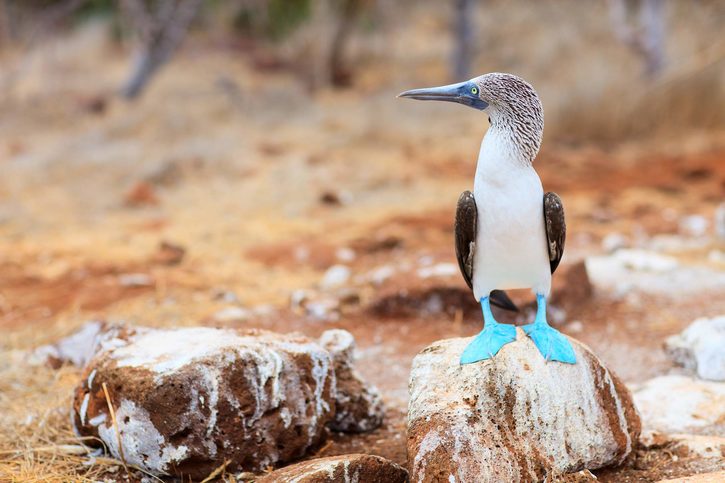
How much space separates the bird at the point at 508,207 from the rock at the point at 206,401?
665 mm

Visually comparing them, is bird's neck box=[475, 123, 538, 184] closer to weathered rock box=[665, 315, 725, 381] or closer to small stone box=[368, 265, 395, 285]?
weathered rock box=[665, 315, 725, 381]

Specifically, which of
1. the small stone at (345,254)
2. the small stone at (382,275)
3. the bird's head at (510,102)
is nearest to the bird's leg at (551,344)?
the bird's head at (510,102)

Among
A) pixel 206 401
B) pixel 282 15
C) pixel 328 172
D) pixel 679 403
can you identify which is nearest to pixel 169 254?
pixel 328 172

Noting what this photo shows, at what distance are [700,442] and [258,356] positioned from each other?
5.65 ft

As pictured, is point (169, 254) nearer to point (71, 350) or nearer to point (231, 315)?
point (231, 315)

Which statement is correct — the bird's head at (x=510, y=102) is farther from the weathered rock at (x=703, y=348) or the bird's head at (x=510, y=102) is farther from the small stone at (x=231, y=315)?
the small stone at (x=231, y=315)

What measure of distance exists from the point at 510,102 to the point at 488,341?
867 millimetres

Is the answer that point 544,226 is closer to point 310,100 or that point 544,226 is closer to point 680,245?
point 680,245

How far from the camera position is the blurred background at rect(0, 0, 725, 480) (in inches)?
190

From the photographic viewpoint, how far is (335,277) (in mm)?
5602

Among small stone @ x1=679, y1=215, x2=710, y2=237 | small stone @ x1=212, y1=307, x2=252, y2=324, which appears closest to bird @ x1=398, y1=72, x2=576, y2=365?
small stone @ x1=212, y1=307, x2=252, y2=324

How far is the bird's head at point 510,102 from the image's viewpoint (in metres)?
2.68

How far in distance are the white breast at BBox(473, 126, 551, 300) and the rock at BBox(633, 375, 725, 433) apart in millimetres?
1005

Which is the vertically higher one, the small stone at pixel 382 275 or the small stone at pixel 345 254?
the small stone at pixel 382 275
